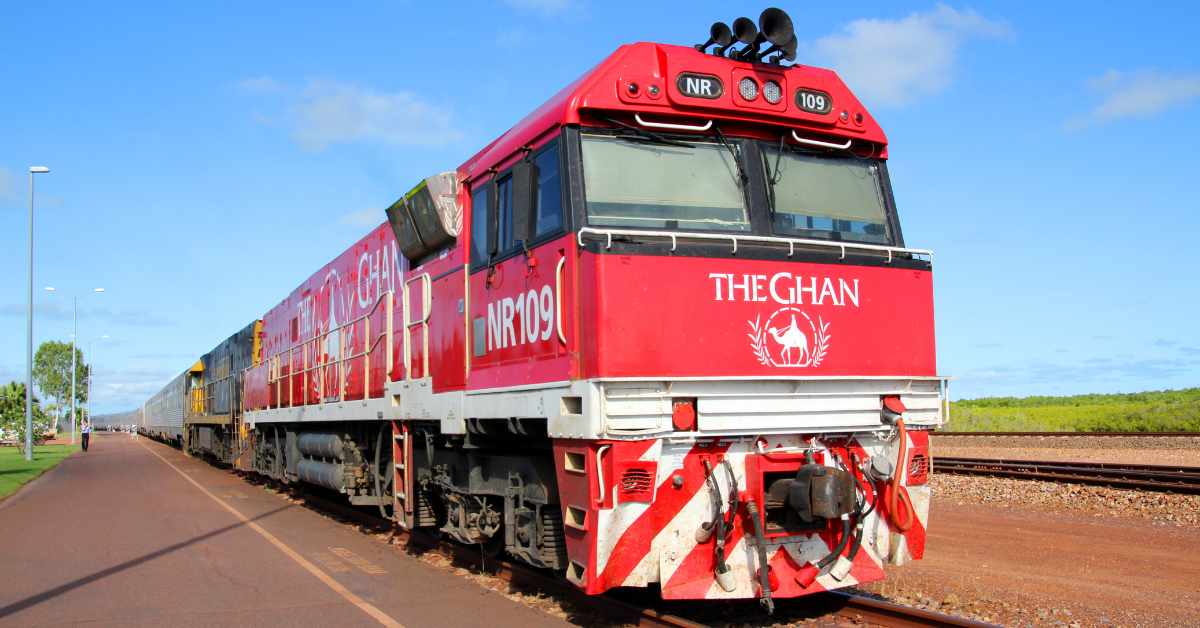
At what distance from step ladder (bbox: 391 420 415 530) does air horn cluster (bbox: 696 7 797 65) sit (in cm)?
475

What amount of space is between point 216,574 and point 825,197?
264 inches

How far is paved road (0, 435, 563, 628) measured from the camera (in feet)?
24.3

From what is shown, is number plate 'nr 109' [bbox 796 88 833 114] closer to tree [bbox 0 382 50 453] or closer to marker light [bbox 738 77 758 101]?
marker light [bbox 738 77 758 101]

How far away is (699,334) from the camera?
5.86m

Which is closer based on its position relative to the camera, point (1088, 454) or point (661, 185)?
point (661, 185)

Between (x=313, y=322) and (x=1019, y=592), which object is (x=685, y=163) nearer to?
(x=1019, y=592)

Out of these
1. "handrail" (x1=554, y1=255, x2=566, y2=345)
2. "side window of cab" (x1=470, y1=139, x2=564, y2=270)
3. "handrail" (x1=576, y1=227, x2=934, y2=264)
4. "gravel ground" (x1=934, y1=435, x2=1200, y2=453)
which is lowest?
"gravel ground" (x1=934, y1=435, x2=1200, y2=453)

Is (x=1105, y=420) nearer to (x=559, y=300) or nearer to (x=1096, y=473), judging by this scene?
(x=1096, y=473)

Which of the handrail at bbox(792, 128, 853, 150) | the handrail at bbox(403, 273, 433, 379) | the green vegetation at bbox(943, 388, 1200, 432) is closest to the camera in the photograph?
the handrail at bbox(792, 128, 853, 150)

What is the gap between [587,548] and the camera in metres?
5.65

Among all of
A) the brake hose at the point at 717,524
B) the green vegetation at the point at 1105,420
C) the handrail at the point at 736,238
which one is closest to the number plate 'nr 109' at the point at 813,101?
the handrail at the point at 736,238

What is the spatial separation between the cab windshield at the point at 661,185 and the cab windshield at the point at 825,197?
0.32 meters

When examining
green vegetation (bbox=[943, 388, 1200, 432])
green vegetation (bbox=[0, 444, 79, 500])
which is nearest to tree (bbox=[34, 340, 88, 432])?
green vegetation (bbox=[0, 444, 79, 500])

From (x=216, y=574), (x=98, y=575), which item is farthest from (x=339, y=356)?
(x=98, y=575)
